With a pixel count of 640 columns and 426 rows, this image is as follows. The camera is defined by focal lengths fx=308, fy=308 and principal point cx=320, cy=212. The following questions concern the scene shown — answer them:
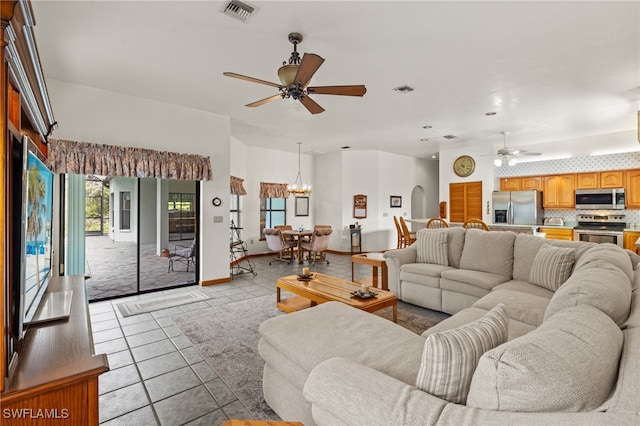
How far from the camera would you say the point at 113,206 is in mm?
4543

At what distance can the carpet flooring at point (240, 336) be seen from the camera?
7.31 feet

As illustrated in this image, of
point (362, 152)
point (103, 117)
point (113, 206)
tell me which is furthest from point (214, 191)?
point (362, 152)

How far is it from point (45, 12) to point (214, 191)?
2982 millimetres

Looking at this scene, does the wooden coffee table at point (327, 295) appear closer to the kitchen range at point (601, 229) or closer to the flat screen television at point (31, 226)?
the flat screen television at point (31, 226)

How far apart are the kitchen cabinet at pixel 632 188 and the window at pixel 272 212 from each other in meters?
7.66

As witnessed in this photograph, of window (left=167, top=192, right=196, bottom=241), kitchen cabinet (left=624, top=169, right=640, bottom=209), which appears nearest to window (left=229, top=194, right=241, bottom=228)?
window (left=167, top=192, right=196, bottom=241)

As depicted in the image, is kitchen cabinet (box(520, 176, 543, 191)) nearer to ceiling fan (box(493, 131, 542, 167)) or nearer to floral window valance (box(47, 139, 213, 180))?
ceiling fan (box(493, 131, 542, 167))

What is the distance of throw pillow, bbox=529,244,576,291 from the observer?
2.95 meters

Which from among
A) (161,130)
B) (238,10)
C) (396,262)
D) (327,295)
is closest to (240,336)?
(327,295)

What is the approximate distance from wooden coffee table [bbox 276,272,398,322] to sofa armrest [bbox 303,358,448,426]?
1.71 m

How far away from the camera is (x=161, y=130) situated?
4.62 metres

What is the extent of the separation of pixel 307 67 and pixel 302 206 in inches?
265

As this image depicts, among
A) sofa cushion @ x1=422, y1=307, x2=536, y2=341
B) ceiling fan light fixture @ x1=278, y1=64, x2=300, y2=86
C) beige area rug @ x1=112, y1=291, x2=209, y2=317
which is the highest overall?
ceiling fan light fixture @ x1=278, y1=64, x2=300, y2=86

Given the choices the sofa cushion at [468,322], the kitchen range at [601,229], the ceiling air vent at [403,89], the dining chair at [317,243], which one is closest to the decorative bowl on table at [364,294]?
the sofa cushion at [468,322]
